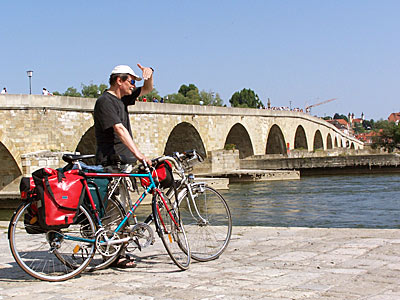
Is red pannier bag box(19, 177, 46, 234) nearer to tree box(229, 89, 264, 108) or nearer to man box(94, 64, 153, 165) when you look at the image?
man box(94, 64, 153, 165)

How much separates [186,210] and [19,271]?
128 centimetres

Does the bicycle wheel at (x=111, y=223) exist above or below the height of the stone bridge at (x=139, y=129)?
below

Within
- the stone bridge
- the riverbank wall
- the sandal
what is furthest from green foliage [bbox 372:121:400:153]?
the sandal

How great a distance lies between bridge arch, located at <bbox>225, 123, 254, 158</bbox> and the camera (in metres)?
37.0

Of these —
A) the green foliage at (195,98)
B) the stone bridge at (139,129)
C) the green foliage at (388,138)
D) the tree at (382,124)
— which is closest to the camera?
the stone bridge at (139,129)

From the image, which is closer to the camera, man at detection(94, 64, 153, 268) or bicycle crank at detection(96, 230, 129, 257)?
bicycle crank at detection(96, 230, 129, 257)

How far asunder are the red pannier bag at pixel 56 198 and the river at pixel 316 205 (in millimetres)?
8766

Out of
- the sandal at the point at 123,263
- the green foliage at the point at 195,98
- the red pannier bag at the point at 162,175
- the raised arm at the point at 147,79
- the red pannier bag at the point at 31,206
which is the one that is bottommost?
the sandal at the point at 123,263

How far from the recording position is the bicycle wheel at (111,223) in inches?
159

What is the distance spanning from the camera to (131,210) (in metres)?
4.13

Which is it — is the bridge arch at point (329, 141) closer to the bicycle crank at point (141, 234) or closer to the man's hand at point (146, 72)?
the man's hand at point (146, 72)

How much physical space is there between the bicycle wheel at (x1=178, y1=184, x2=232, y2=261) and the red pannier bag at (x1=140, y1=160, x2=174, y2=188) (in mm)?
181

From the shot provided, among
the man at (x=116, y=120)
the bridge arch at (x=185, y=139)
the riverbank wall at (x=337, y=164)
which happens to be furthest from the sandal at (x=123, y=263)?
the riverbank wall at (x=337, y=164)

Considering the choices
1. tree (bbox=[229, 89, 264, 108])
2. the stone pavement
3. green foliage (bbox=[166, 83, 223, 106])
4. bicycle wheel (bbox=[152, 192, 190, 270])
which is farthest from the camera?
tree (bbox=[229, 89, 264, 108])
